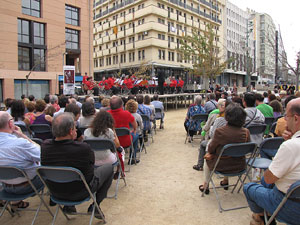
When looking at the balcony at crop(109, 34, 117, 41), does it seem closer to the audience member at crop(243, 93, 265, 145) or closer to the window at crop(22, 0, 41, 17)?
the window at crop(22, 0, 41, 17)

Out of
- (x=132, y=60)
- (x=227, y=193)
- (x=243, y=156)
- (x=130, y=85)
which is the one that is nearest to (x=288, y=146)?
(x=243, y=156)

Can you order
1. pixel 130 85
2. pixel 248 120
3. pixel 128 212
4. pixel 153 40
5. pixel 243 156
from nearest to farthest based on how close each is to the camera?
pixel 128 212, pixel 243 156, pixel 248 120, pixel 130 85, pixel 153 40

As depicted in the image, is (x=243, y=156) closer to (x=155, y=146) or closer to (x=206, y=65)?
(x=155, y=146)

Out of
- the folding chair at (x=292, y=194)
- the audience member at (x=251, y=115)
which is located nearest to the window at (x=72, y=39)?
the audience member at (x=251, y=115)

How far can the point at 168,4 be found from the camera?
4038cm

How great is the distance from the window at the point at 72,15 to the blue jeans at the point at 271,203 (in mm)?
28989

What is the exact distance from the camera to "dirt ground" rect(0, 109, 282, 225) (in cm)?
320

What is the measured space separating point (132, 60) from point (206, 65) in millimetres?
22434

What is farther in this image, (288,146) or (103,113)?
(103,113)

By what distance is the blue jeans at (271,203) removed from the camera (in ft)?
7.31

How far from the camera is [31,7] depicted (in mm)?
24281

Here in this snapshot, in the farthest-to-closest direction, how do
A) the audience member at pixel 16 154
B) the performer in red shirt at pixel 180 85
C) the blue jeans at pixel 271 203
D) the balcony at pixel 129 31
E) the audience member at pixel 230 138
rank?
the balcony at pixel 129 31, the performer in red shirt at pixel 180 85, the audience member at pixel 230 138, the audience member at pixel 16 154, the blue jeans at pixel 271 203

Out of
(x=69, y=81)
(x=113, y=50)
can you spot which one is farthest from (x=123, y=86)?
(x=113, y=50)

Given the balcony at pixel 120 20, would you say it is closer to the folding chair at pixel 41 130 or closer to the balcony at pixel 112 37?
the balcony at pixel 112 37
